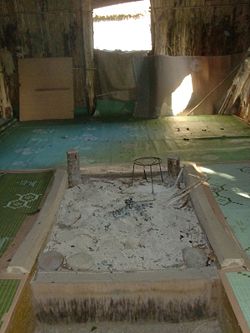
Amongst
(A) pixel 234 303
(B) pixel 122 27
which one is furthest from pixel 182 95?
(A) pixel 234 303

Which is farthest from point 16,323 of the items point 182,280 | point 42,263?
point 182,280

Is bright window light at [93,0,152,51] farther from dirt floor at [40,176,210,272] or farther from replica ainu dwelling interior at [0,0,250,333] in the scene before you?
dirt floor at [40,176,210,272]

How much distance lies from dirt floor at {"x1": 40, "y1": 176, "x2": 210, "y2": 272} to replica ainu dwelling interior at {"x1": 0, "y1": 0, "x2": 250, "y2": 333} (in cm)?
1

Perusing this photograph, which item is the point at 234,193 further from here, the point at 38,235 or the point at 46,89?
the point at 46,89

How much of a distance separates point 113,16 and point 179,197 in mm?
6388

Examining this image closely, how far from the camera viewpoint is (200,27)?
7.22 metres

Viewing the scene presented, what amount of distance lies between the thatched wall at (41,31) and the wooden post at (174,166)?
4.24 meters

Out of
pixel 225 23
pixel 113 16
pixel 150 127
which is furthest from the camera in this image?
pixel 113 16

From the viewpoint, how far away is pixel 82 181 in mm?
3961

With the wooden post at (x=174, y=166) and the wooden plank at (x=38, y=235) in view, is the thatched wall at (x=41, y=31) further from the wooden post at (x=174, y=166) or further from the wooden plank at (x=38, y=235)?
the wooden plank at (x=38, y=235)

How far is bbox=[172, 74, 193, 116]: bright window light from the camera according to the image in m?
7.32

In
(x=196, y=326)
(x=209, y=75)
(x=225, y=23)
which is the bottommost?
(x=196, y=326)

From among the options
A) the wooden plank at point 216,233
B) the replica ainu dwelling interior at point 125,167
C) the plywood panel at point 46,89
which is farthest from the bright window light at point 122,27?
the wooden plank at point 216,233

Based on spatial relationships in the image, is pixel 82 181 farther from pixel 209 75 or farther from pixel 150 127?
pixel 209 75
